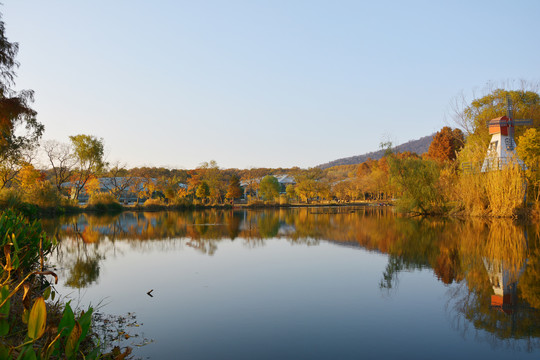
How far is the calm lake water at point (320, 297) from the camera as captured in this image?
4391 millimetres

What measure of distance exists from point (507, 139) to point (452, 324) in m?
25.8

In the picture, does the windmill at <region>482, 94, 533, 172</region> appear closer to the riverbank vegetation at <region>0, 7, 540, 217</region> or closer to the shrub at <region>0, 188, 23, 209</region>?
the riverbank vegetation at <region>0, 7, 540, 217</region>

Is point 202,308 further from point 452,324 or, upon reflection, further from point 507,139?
point 507,139

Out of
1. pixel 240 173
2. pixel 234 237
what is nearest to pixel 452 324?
pixel 234 237

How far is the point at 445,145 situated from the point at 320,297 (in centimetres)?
5206

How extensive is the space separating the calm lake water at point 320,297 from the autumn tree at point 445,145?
42720 millimetres

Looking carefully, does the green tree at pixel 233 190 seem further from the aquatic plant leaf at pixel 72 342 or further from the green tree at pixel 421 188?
the aquatic plant leaf at pixel 72 342

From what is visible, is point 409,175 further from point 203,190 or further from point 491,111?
point 203,190

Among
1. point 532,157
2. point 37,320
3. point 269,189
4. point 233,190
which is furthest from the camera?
point 269,189

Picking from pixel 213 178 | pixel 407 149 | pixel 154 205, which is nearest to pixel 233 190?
pixel 213 178

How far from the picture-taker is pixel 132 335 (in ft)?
15.4

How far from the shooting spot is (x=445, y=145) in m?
52.6

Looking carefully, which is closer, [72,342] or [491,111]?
[72,342]

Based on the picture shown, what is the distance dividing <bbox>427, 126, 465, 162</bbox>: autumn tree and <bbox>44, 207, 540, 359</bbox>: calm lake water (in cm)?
4272
